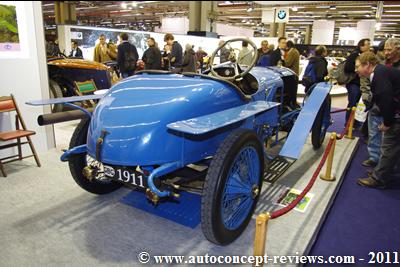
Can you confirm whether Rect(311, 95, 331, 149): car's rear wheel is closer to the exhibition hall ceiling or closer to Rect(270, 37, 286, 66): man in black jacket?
Rect(270, 37, 286, 66): man in black jacket

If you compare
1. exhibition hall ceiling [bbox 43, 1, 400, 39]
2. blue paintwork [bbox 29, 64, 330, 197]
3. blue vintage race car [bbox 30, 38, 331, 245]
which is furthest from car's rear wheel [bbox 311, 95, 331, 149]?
exhibition hall ceiling [bbox 43, 1, 400, 39]

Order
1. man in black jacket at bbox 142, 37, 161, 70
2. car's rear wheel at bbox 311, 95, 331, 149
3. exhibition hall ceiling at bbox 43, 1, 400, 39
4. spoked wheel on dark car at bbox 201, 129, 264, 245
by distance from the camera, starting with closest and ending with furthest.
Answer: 1. spoked wheel on dark car at bbox 201, 129, 264, 245
2. car's rear wheel at bbox 311, 95, 331, 149
3. man in black jacket at bbox 142, 37, 161, 70
4. exhibition hall ceiling at bbox 43, 1, 400, 39

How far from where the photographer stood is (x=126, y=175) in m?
2.06

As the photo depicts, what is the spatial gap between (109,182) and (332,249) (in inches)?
79.0

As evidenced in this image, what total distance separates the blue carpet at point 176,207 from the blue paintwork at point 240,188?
38 cm

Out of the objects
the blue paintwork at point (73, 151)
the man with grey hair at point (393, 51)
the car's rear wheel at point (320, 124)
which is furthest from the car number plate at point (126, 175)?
the man with grey hair at point (393, 51)

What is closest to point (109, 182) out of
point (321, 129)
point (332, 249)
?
point (332, 249)

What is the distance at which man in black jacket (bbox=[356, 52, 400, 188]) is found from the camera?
295 centimetres

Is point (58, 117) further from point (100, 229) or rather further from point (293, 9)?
point (293, 9)

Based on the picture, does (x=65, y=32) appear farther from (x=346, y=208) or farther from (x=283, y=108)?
(x=346, y=208)

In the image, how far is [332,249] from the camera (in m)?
2.33

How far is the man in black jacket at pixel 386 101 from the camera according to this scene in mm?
2953

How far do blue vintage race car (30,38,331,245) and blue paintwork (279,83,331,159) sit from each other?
0.16 ft

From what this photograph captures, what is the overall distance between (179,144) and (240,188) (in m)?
0.56
